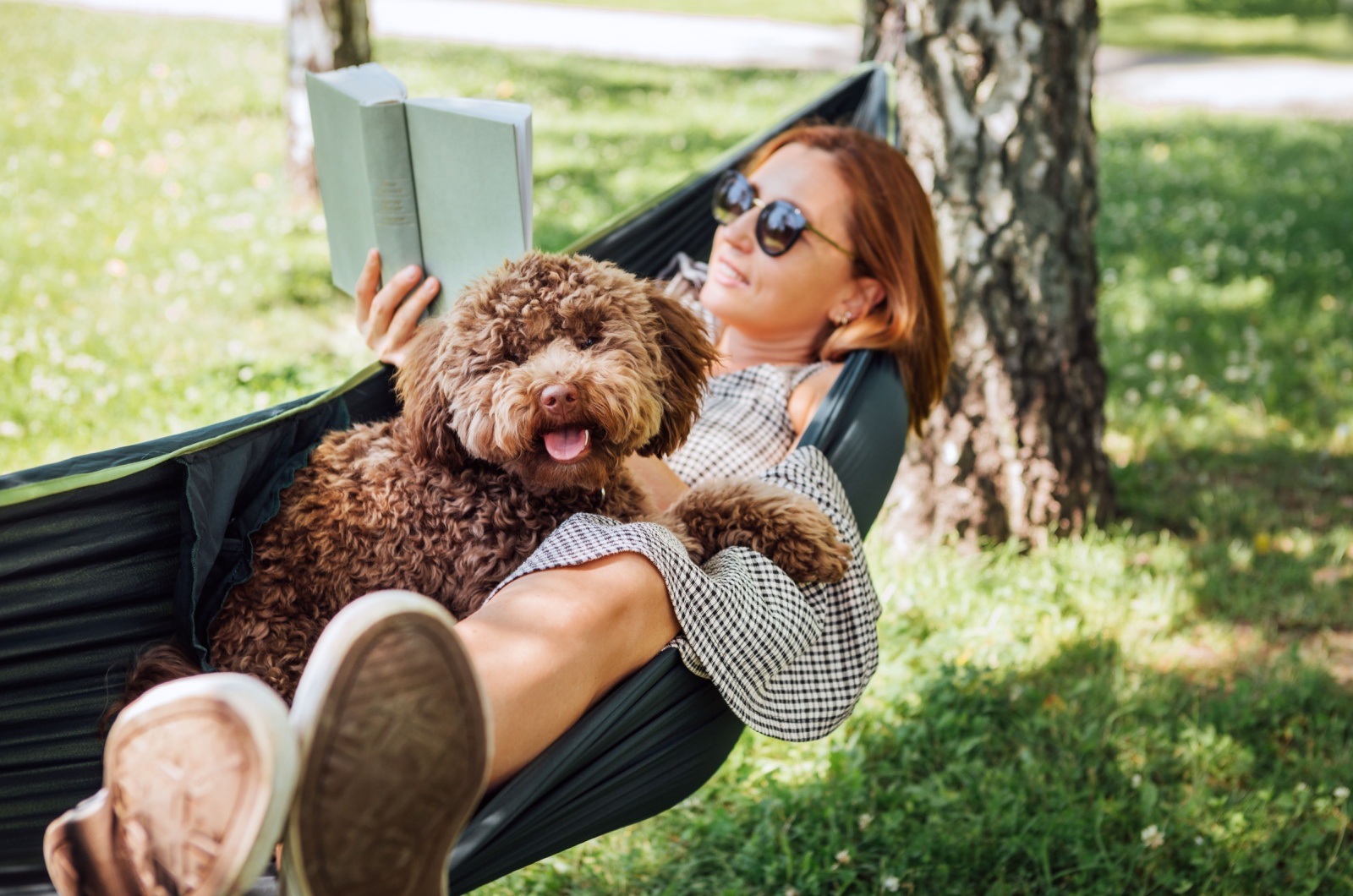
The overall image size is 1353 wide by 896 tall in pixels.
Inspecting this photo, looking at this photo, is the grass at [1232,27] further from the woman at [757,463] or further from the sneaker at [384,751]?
the sneaker at [384,751]

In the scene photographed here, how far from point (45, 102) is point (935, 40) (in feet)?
28.8

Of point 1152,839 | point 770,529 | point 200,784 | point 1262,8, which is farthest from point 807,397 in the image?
point 1262,8

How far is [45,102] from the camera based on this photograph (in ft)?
32.2

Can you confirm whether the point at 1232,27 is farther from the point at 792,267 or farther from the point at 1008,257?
the point at 792,267

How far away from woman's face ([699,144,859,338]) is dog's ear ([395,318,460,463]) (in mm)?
1146

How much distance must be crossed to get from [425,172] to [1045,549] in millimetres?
2625

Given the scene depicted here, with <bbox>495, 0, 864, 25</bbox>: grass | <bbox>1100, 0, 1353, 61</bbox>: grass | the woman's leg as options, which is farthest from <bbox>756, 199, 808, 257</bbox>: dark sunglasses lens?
<bbox>495, 0, 864, 25</bbox>: grass

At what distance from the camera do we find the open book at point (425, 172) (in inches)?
82.7

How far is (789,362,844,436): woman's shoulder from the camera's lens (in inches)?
110

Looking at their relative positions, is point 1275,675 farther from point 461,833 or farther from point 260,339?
point 260,339

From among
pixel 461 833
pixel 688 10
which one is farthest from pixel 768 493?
pixel 688 10

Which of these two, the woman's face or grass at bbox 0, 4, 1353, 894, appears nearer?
grass at bbox 0, 4, 1353, 894

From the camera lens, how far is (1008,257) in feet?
12.7

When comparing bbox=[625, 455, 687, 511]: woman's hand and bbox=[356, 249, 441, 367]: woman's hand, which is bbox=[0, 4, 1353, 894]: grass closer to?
bbox=[625, 455, 687, 511]: woman's hand
